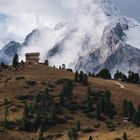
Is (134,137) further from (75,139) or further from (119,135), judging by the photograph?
(75,139)

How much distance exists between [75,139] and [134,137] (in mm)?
19096

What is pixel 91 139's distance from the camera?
19162 centimetres

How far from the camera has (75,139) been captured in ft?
652

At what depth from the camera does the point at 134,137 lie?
195875 mm

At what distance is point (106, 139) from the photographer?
199 metres

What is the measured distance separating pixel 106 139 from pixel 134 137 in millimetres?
9289

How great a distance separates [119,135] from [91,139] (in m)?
11.8

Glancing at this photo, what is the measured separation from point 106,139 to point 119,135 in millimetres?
4419

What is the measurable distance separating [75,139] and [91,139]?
881 centimetres

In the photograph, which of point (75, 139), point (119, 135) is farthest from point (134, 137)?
point (75, 139)

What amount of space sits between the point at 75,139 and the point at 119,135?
14.3 metres
